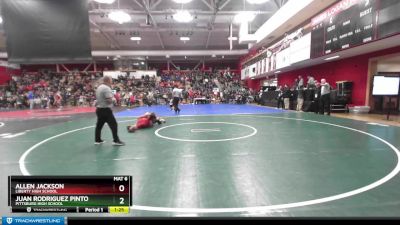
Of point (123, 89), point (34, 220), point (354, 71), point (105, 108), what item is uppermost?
point (354, 71)

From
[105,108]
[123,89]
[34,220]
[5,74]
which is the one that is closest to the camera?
[34,220]

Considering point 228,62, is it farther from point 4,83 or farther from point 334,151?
point 334,151

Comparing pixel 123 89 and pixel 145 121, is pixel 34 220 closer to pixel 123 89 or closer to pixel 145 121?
pixel 145 121

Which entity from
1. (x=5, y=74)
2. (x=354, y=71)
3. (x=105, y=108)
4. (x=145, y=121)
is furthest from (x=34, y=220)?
(x=5, y=74)

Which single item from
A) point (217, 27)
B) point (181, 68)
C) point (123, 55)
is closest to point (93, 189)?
point (217, 27)

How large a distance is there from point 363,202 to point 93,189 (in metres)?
2.47

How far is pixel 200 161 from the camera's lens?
153 inches
